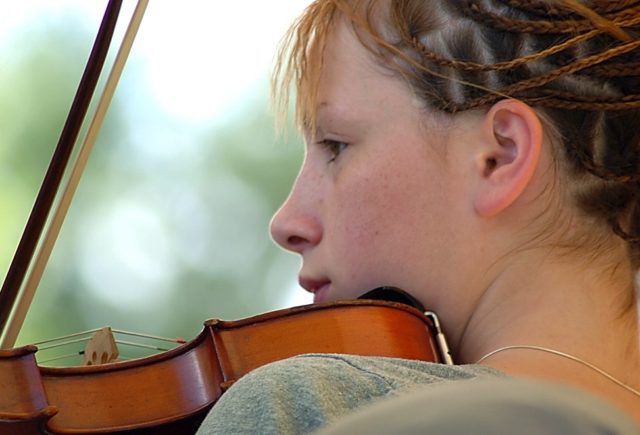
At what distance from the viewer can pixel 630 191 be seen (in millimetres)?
883

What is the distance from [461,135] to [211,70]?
219 cm

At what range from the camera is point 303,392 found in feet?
1.81

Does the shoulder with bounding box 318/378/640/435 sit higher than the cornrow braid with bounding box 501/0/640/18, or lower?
lower

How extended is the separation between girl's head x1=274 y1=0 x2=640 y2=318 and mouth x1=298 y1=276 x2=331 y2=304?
11 cm

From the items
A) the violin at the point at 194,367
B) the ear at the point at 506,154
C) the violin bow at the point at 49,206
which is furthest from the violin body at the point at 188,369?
the violin bow at the point at 49,206

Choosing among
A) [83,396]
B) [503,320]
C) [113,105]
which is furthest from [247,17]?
[503,320]

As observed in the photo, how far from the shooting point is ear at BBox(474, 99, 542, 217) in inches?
32.6

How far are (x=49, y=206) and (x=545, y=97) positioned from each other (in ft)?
3.90

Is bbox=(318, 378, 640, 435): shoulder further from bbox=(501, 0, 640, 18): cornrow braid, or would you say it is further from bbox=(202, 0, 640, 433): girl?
bbox=(501, 0, 640, 18): cornrow braid

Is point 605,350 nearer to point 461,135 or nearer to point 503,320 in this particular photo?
point 503,320

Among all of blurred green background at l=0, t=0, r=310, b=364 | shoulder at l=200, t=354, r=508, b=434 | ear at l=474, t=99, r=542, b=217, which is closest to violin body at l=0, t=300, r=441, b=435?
ear at l=474, t=99, r=542, b=217

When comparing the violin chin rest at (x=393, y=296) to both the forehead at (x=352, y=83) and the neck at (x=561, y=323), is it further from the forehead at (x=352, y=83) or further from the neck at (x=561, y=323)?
the forehead at (x=352, y=83)

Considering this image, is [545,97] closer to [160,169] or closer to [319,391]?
[319,391]

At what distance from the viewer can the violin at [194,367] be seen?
89cm
